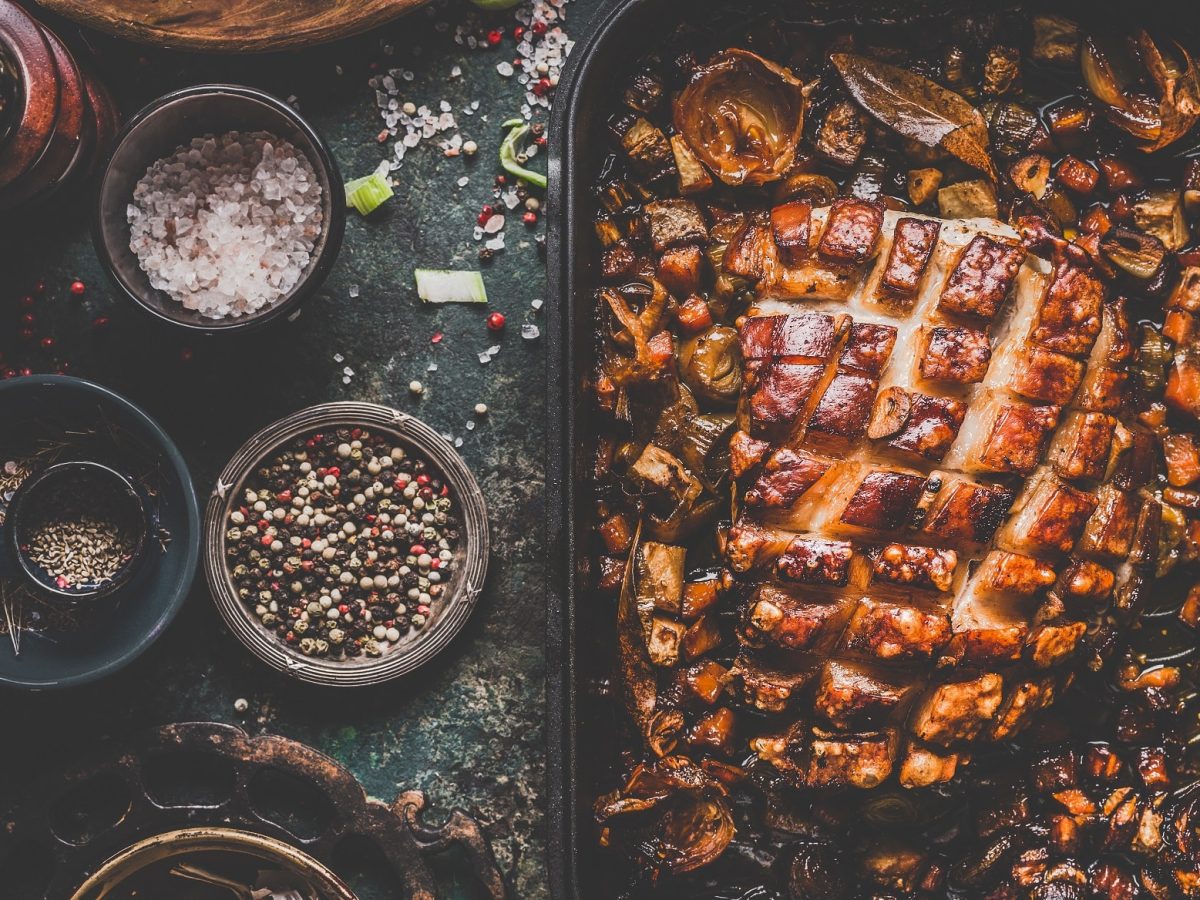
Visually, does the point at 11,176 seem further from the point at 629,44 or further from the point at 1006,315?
the point at 1006,315

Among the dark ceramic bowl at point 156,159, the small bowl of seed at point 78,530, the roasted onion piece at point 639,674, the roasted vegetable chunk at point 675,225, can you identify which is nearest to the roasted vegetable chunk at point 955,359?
the roasted vegetable chunk at point 675,225

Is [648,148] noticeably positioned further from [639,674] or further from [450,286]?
[639,674]

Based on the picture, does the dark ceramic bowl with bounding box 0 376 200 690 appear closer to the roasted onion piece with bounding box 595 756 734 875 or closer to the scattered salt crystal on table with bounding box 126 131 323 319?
the scattered salt crystal on table with bounding box 126 131 323 319

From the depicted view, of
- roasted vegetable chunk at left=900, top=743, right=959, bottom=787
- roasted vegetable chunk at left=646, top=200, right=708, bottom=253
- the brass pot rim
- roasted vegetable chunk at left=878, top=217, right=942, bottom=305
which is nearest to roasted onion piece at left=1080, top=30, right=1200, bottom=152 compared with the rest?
roasted vegetable chunk at left=878, top=217, right=942, bottom=305

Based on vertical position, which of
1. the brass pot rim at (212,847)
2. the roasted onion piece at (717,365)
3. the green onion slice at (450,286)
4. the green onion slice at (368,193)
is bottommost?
the brass pot rim at (212,847)

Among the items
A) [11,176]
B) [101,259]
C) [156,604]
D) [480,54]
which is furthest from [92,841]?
[480,54]

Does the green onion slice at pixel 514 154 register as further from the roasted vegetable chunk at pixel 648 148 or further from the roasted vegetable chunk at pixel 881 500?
the roasted vegetable chunk at pixel 881 500
